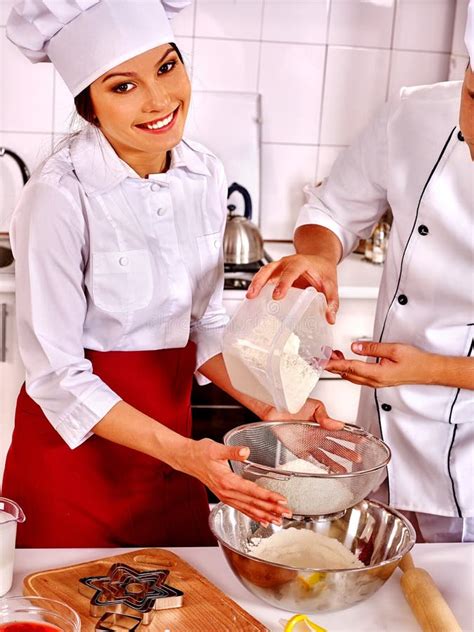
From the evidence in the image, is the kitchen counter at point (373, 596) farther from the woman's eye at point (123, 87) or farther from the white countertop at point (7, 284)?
the white countertop at point (7, 284)

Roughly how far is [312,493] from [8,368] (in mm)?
1518

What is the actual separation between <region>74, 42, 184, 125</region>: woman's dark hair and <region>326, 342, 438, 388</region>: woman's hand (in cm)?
55

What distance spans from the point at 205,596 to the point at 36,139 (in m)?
2.02

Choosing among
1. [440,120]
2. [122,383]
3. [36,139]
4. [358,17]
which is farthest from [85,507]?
[358,17]

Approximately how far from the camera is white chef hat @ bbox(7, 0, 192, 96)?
4.55 feet

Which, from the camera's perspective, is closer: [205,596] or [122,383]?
[205,596]

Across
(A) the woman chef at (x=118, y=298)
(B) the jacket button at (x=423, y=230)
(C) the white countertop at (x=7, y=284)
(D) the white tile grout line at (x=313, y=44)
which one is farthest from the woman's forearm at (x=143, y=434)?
(D) the white tile grout line at (x=313, y=44)

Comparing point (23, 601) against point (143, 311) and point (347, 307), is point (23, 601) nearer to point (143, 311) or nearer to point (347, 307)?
point (143, 311)

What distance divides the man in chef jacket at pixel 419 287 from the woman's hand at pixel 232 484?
1.00ft

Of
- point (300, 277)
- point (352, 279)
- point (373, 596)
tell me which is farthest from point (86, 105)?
point (352, 279)

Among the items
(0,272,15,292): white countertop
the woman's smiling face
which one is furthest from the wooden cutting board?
(0,272,15,292): white countertop

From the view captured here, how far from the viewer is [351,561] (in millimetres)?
1286

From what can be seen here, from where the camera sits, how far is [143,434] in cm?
138

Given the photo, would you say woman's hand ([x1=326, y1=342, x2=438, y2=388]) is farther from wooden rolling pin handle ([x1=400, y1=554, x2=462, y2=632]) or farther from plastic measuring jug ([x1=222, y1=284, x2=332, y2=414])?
wooden rolling pin handle ([x1=400, y1=554, x2=462, y2=632])
